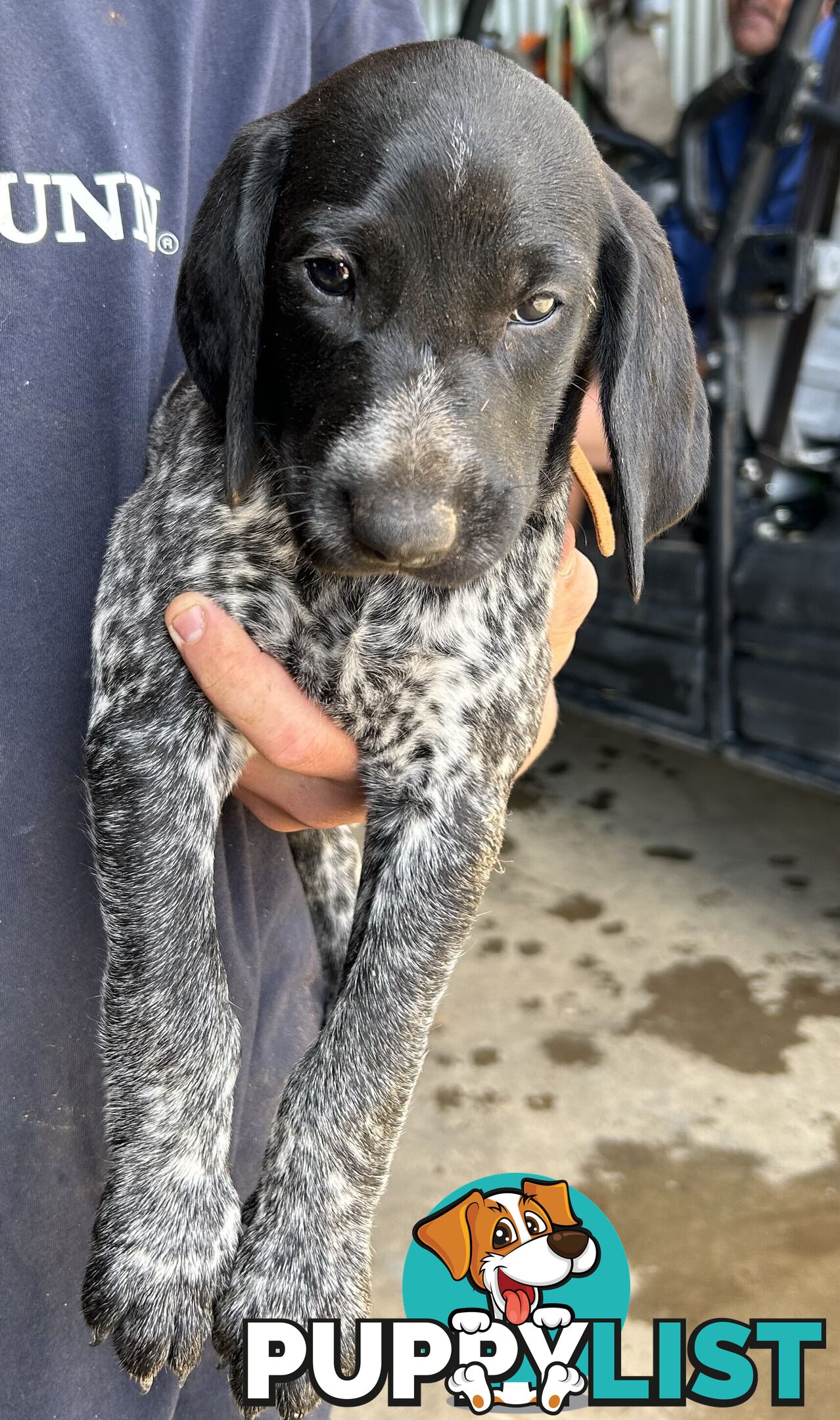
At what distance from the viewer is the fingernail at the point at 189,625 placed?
5.97ft

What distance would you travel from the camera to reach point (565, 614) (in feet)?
7.98

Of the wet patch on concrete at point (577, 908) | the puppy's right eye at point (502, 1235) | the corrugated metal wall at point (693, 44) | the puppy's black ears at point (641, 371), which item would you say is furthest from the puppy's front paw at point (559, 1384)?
the corrugated metal wall at point (693, 44)

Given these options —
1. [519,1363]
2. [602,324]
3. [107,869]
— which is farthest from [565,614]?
[519,1363]

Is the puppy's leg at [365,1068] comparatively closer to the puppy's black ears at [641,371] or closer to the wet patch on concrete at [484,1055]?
the puppy's black ears at [641,371]

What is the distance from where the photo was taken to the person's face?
5.91 meters

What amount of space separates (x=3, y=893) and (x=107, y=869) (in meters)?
0.17

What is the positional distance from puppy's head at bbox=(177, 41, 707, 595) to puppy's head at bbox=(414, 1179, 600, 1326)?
59.1 inches

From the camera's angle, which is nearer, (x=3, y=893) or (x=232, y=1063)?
(x=3, y=893)

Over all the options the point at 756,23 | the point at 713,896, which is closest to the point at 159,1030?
the point at 713,896

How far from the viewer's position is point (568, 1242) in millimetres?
3166

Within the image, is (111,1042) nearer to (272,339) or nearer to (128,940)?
(128,940)

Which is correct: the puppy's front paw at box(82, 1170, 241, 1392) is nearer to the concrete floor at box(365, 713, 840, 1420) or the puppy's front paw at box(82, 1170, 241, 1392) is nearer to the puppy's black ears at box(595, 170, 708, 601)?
the puppy's black ears at box(595, 170, 708, 601)

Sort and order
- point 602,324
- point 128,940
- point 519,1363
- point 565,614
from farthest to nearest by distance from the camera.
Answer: point 519,1363
point 565,614
point 602,324
point 128,940

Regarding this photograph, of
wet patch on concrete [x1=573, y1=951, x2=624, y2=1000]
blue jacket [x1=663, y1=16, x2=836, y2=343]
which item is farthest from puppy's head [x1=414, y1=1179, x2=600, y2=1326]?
blue jacket [x1=663, y1=16, x2=836, y2=343]
